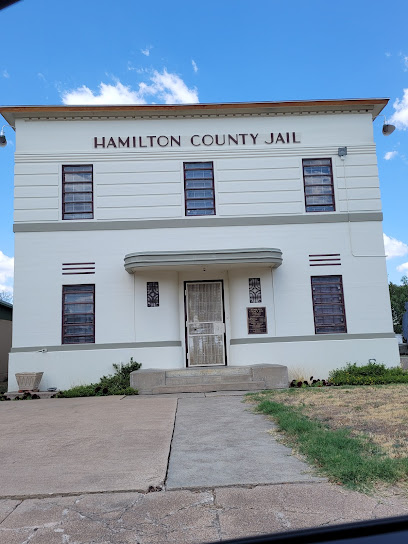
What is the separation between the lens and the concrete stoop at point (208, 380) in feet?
38.8

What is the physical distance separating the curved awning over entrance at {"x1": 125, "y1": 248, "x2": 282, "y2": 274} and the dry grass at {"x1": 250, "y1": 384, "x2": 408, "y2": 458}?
3.80m

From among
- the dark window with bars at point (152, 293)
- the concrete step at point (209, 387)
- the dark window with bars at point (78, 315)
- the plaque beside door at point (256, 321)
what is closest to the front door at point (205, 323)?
the plaque beside door at point (256, 321)

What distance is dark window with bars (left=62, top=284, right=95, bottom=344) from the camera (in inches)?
527

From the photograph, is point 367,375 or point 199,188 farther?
point 199,188

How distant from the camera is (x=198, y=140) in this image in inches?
571

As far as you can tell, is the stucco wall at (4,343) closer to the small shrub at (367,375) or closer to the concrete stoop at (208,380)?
the concrete stoop at (208,380)

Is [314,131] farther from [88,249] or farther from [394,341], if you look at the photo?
[88,249]

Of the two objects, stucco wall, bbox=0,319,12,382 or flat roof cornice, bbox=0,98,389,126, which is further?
stucco wall, bbox=0,319,12,382

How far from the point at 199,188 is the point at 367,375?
7.14m

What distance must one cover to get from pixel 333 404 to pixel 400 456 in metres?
3.86

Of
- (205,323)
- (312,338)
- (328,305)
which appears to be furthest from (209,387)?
(328,305)

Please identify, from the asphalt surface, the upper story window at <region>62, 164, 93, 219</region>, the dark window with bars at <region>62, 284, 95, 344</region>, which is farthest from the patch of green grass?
the upper story window at <region>62, 164, 93, 219</region>

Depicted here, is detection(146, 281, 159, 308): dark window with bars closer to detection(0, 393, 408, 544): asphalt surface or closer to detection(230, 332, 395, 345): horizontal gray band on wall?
detection(230, 332, 395, 345): horizontal gray band on wall

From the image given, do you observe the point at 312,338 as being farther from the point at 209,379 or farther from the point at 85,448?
the point at 85,448
